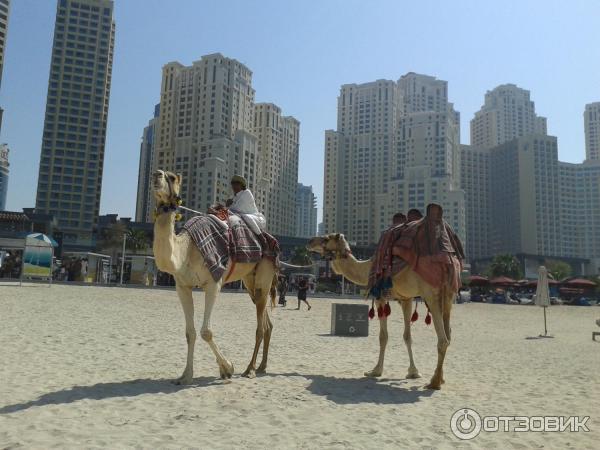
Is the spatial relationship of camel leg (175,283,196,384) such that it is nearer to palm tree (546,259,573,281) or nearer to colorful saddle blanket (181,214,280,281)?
colorful saddle blanket (181,214,280,281)

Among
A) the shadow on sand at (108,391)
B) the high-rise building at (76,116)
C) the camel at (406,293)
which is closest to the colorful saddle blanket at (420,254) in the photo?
the camel at (406,293)

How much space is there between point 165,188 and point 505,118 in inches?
7759

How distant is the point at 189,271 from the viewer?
7.53 meters

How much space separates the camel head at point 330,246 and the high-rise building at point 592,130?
7949 inches

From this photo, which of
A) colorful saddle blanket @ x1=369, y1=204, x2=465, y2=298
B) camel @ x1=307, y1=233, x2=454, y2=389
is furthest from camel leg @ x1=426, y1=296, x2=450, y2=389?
colorful saddle blanket @ x1=369, y1=204, x2=465, y2=298

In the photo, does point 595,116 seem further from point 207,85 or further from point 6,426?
point 6,426

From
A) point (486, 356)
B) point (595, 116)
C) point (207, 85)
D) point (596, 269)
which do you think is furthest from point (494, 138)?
point (486, 356)

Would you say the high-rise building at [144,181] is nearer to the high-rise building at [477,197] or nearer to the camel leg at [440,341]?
the high-rise building at [477,197]

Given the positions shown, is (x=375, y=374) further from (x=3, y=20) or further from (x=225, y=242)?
(x=3, y=20)

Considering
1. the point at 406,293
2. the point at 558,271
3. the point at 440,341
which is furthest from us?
the point at 558,271

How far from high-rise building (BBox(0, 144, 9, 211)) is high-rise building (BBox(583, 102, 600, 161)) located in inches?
7912

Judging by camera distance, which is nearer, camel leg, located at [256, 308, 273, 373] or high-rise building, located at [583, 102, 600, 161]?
camel leg, located at [256, 308, 273, 373]

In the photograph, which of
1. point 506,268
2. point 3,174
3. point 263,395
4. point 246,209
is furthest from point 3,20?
point 263,395

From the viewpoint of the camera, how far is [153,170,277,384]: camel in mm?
6977
